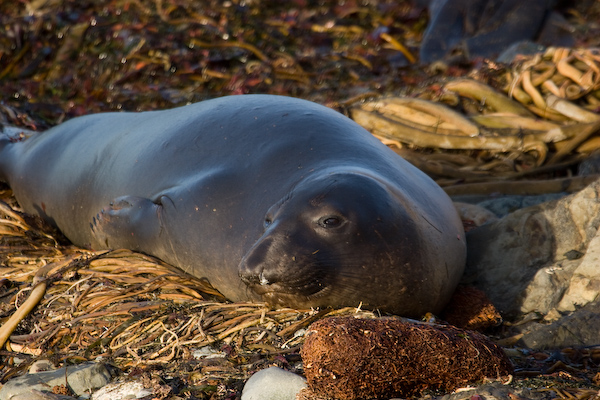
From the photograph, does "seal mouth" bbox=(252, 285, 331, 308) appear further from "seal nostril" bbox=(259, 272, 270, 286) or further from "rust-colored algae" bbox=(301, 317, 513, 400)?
"rust-colored algae" bbox=(301, 317, 513, 400)

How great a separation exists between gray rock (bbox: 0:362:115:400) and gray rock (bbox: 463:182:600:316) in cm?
174

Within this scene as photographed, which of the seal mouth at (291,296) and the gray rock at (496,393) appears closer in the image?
the gray rock at (496,393)

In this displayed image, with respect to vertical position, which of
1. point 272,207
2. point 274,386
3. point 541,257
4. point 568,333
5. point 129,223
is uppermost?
point 272,207

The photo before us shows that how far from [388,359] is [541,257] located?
1544 mm

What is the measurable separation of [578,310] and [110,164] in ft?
8.32

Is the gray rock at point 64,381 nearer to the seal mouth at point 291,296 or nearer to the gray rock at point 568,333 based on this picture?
the seal mouth at point 291,296

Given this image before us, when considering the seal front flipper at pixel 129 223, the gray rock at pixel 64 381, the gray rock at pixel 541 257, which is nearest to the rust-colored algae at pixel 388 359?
the gray rock at pixel 64 381

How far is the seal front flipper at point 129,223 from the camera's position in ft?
10.6

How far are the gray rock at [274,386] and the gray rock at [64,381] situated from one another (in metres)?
0.55

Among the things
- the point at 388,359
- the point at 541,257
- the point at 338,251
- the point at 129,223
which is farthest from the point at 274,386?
the point at 541,257

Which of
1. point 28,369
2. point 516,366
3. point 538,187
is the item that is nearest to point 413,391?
point 516,366

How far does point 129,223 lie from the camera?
10.9 ft

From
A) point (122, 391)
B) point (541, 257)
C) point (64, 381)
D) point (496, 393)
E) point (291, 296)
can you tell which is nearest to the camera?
point (496, 393)

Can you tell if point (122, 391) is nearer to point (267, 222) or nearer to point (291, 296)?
point (291, 296)
